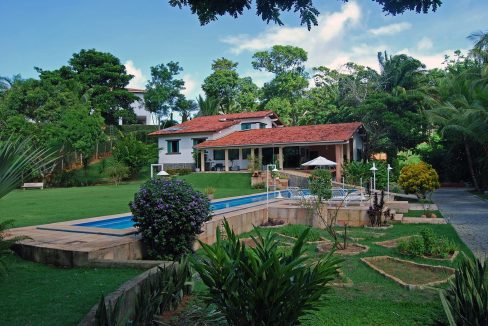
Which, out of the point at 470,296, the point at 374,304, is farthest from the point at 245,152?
Result: the point at 470,296

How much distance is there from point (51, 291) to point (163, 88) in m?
41.0

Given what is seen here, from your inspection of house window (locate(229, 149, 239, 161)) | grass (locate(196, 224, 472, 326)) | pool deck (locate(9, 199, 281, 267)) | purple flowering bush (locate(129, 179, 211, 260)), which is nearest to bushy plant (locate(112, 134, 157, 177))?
house window (locate(229, 149, 239, 161))

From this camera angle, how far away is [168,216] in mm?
7395

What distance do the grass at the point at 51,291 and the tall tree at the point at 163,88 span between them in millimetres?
38484

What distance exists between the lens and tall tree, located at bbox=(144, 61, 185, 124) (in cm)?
4403

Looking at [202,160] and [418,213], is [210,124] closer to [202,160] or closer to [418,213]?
[202,160]

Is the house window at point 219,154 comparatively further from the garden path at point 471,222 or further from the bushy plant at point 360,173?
the garden path at point 471,222

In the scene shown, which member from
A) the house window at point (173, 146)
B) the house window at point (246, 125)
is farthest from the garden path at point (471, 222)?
the house window at point (173, 146)

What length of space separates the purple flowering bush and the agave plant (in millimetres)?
4413

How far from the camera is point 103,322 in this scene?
3.34m

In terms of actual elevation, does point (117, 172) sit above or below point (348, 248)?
above

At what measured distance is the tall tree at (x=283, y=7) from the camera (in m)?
3.14

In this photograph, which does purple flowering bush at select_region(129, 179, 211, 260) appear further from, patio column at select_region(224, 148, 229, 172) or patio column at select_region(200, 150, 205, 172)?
patio column at select_region(200, 150, 205, 172)

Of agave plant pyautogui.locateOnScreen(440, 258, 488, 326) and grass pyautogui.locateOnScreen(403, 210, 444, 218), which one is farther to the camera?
grass pyautogui.locateOnScreen(403, 210, 444, 218)
